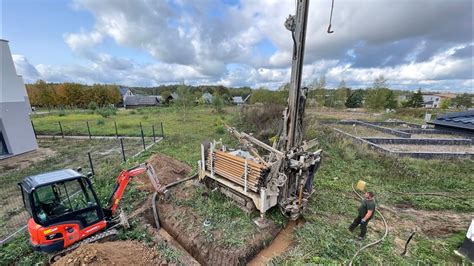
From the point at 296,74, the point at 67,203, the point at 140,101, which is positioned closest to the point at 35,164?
the point at 67,203

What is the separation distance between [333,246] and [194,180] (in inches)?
191

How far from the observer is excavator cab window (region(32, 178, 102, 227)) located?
412 cm

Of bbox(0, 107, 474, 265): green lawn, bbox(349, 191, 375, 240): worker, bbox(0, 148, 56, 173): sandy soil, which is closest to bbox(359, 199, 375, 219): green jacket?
bbox(349, 191, 375, 240): worker

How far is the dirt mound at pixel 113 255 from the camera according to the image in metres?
3.54

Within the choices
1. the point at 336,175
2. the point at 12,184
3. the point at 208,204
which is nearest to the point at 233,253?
the point at 208,204

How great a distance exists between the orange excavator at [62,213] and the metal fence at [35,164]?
204 cm

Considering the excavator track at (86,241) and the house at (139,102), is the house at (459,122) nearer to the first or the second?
the excavator track at (86,241)

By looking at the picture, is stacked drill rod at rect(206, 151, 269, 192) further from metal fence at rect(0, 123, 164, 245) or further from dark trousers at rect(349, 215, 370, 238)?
metal fence at rect(0, 123, 164, 245)

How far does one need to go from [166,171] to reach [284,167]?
5226mm

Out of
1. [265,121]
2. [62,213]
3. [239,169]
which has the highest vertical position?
[239,169]

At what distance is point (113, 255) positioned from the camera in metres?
3.85

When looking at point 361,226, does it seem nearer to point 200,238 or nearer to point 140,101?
point 200,238

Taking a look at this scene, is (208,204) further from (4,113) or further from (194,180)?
(4,113)

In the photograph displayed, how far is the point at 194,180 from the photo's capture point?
757 cm
